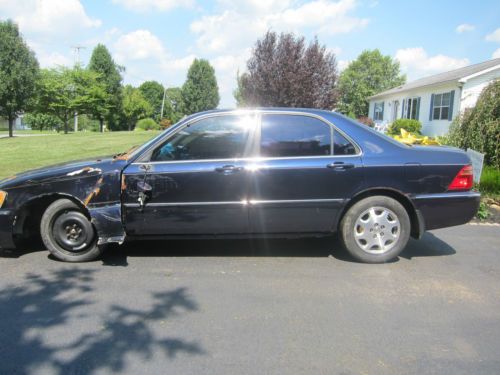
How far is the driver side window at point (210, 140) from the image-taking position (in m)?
4.32

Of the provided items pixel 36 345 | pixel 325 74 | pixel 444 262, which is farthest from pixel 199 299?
pixel 325 74

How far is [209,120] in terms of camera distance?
173 inches

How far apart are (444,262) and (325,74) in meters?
13.7

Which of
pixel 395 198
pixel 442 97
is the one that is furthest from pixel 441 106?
pixel 395 198

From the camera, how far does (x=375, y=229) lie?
4.38 meters

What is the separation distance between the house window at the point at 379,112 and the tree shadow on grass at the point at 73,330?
32.4 meters

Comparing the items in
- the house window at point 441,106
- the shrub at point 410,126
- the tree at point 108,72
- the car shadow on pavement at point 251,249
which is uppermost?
the tree at point 108,72

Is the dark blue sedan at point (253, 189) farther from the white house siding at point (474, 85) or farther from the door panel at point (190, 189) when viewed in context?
the white house siding at point (474, 85)

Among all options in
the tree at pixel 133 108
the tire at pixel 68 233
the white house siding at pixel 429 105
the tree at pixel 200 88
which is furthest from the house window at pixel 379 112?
the tree at pixel 200 88

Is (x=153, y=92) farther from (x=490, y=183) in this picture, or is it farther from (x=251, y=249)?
(x=251, y=249)

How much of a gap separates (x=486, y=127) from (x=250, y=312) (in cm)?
753

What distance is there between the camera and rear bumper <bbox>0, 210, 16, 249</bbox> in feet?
14.1

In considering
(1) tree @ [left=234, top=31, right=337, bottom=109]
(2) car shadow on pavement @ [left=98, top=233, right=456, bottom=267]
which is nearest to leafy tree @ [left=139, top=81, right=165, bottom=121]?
(1) tree @ [left=234, top=31, right=337, bottom=109]

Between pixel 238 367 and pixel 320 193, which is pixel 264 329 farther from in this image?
pixel 320 193
